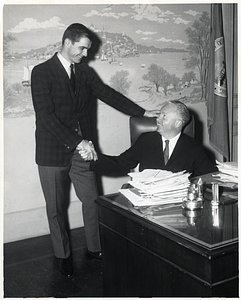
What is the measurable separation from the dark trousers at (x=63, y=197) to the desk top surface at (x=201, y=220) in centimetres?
114

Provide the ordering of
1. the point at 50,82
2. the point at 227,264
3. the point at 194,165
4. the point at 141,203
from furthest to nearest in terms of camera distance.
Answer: the point at 50,82
the point at 194,165
the point at 141,203
the point at 227,264

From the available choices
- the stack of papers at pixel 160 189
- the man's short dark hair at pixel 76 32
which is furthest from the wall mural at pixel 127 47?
the stack of papers at pixel 160 189

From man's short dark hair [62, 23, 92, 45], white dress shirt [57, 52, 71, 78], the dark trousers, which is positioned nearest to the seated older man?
the dark trousers

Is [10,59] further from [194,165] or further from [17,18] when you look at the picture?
[194,165]

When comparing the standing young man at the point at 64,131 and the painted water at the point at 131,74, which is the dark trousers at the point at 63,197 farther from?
the painted water at the point at 131,74

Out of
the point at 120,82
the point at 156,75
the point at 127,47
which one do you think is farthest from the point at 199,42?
the point at 120,82

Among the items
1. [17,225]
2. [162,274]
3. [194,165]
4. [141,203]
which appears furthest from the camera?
[17,225]

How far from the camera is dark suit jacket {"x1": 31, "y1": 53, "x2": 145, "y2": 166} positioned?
291 cm

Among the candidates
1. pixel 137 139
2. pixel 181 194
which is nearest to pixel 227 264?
pixel 181 194

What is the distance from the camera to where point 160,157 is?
2777 mm

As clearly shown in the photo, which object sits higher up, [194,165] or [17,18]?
[17,18]

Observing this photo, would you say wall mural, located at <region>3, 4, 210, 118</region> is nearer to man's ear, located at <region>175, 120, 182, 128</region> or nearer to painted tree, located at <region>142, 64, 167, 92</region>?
painted tree, located at <region>142, 64, 167, 92</region>

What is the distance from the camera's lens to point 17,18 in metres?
3.40

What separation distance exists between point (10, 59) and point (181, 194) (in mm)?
2187
